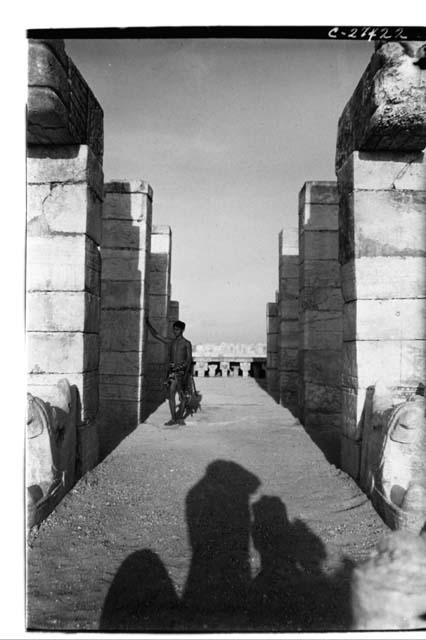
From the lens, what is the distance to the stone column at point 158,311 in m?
11.7

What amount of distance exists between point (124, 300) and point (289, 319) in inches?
179

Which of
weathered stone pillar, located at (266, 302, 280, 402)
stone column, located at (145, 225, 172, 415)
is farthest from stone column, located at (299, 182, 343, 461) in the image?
weathered stone pillar, located at (266, 302, 280, 402)

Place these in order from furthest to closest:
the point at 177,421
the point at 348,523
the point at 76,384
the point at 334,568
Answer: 1. the point at 177,421
2. the point at 76,384
3. the point at 348,523
4. the point at 334,568

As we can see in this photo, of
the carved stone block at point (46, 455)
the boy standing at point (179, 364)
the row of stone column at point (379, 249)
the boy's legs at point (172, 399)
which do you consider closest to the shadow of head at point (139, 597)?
the carved stone block at point (46, 455)

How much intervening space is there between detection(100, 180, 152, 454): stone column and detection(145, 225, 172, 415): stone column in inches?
93.1

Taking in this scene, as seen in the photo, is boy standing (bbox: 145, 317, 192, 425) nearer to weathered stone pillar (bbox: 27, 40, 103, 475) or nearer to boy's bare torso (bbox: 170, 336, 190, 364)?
boy's bare torso (bbox: 170, 336, 190, 364)

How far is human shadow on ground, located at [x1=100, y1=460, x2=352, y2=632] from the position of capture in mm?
2477

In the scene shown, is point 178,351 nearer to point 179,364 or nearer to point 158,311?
point 179,364

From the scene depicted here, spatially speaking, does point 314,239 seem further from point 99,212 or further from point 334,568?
point 334,568

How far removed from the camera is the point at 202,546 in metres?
3.36

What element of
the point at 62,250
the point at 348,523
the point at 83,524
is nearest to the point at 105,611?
the point at 83,524

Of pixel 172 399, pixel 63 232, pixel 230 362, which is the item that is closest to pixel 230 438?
pixel 172 399

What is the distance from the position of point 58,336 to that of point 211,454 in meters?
2.52

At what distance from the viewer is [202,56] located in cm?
311
